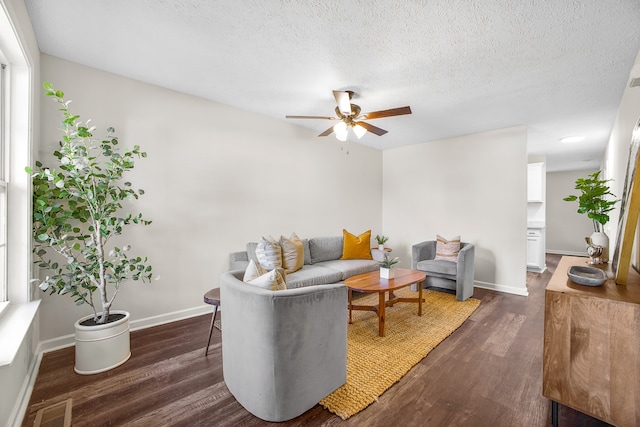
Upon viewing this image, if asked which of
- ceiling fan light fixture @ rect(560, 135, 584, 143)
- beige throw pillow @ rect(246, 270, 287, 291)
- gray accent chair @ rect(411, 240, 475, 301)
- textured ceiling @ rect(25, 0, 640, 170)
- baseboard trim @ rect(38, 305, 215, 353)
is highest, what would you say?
textured ceiling @ rect(25, 0, 640, 170)

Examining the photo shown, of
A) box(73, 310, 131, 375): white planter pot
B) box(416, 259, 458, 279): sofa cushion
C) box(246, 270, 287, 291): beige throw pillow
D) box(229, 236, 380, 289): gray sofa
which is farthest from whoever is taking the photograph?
box(416, 259, 458, 279): sofa cushion

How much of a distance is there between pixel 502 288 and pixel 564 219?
19.2 feet

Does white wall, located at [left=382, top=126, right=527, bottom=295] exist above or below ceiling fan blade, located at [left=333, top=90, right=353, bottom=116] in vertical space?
below

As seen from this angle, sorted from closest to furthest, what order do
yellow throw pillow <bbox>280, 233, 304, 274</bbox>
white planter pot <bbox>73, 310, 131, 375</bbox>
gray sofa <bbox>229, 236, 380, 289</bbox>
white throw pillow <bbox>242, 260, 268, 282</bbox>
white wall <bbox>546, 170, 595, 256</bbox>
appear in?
white throw pillow <bbox>242, 260, 268, 282</bbox> < white planter pot <bbox>73, 310, 131, 375</bbox> < gray sofa <bbox>229, 236, 380, 289</bbox> < yellow throw pillow <bbox>280, 233, 304, 274</bbox> < white wall <bbox>546, 170, 595, 256</bbox>

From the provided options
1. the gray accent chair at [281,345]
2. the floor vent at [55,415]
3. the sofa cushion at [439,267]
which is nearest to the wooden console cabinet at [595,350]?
the gray accent chair at [281,345]

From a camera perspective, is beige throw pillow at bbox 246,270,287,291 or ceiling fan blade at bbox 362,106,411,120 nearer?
beige throw pillow at bbox 246,270,287,291

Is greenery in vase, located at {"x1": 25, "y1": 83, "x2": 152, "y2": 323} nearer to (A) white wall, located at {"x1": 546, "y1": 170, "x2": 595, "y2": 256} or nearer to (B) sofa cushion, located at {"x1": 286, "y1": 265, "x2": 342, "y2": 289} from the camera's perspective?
(B) sofa cushion, located at {"x1": 286, "y1": 265, "x2": 342, "y2": 289}

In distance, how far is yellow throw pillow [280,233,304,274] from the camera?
352 centimetres

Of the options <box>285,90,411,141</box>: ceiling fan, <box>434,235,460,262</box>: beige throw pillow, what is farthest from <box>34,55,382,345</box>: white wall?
<box>434,235,460,262</box>: beige throw pillow

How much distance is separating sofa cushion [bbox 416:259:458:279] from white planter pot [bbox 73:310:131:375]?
375 cm

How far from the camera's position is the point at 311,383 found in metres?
1.70

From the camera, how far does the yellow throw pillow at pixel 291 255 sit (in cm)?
352

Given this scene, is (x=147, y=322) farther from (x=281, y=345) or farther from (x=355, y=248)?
(x=355, y=248)

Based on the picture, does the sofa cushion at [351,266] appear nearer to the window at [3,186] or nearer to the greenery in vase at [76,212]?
the greenery in vase at [76,212]
